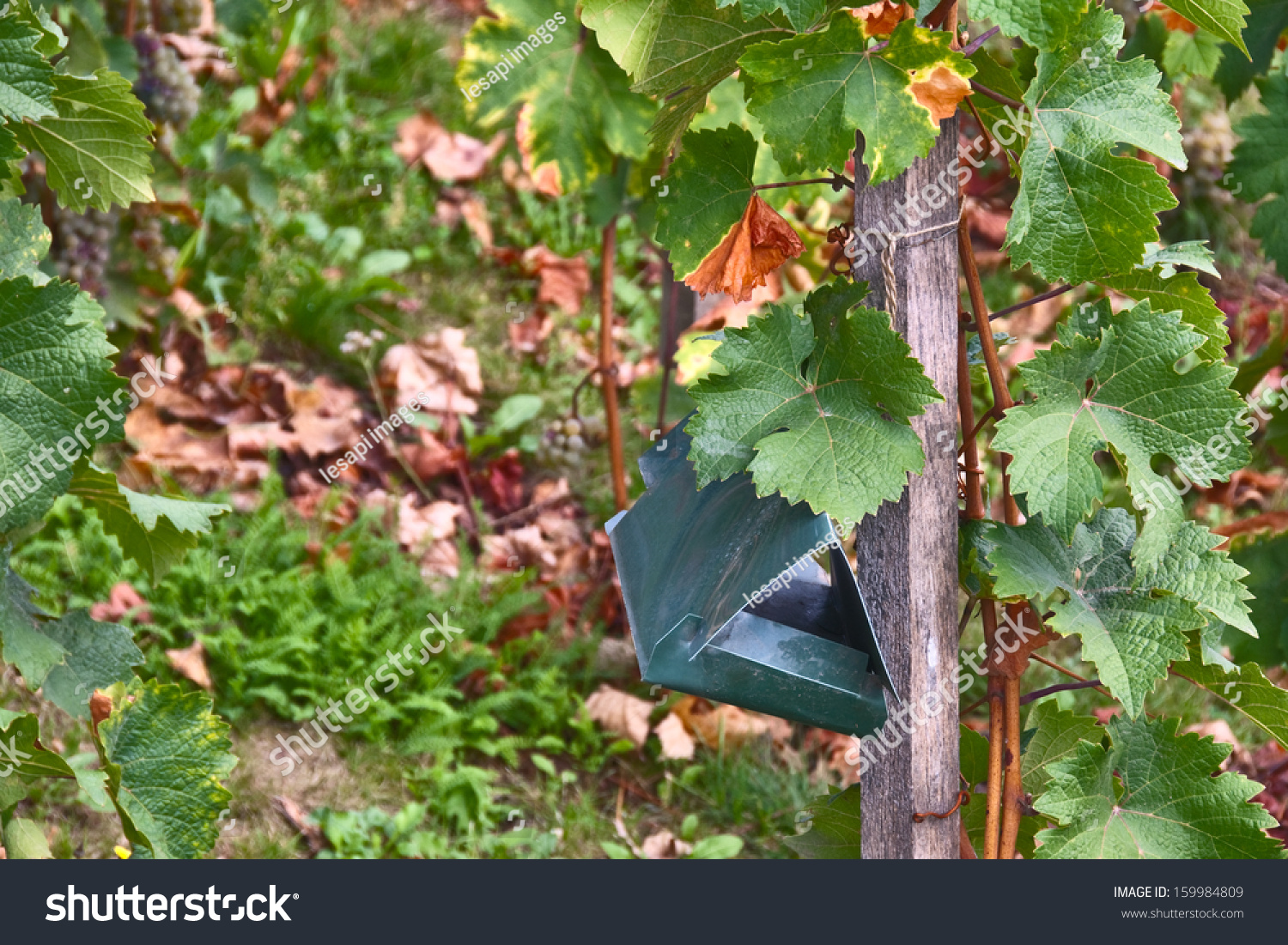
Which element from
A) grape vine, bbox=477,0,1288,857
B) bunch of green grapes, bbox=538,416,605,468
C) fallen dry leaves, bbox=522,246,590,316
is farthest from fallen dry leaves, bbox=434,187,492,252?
grape vine, bbox=477,0,1288,857

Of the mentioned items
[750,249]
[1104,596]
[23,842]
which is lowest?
[23,842]

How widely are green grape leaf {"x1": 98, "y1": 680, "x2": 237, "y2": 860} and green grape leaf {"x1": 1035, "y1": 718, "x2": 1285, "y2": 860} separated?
105 centimetres

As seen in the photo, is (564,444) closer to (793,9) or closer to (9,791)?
(9,791)

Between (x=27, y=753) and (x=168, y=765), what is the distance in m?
0.17

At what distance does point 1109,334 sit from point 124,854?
1.61 metres

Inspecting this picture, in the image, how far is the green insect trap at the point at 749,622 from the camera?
1.26m

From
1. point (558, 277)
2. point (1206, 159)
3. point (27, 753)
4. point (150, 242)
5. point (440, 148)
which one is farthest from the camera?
point (440, 148)

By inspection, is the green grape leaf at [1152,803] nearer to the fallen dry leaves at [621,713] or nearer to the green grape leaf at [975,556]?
the green grape leaf at [975,556]

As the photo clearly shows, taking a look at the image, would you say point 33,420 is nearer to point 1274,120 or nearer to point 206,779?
point 206,779

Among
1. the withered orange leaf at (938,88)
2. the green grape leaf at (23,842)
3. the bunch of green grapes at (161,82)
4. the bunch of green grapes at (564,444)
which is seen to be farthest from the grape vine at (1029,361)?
the bunch of green grapes at (161,82)

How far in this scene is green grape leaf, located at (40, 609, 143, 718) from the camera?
1.62 m

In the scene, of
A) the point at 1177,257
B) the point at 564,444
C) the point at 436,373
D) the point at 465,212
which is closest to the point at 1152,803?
the point at 1177,257

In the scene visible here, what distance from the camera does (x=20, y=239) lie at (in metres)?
1.60

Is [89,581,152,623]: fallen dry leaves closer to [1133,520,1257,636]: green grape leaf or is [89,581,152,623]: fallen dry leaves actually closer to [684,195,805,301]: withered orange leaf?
[684,195,805,301]: withered orange leaf
